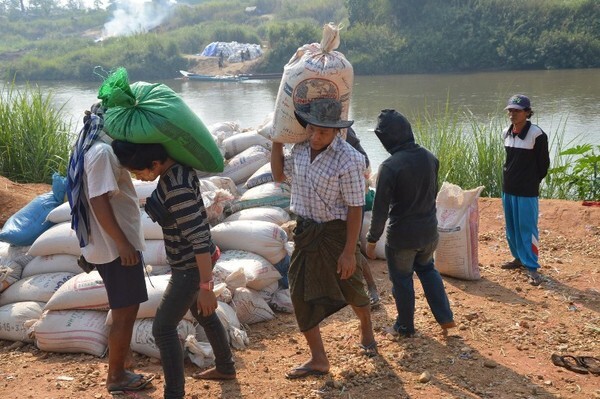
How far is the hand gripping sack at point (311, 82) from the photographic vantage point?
297 centimetres

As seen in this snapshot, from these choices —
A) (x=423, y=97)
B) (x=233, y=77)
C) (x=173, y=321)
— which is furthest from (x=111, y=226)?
(x=233, y=77)

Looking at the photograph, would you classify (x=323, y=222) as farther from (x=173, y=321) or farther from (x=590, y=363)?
(x=590, y=363)

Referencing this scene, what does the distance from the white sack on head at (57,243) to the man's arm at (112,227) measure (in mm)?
1201

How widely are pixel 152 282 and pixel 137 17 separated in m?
51.0

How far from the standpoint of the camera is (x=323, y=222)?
289cm

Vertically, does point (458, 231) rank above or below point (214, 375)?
above

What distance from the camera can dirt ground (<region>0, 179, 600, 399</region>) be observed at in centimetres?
301

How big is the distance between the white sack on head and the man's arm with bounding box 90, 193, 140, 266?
120cm

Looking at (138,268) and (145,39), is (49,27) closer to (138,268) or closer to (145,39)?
(145,39)

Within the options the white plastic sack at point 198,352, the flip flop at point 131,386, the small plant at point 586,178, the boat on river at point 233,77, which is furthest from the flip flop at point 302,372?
the boat on river at point 233,77

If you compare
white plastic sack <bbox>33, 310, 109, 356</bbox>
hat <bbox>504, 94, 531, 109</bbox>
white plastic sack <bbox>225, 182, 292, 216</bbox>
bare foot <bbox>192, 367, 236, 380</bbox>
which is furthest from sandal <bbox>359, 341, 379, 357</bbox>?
hat <bbox>504, 94, 531, 109</bbox>

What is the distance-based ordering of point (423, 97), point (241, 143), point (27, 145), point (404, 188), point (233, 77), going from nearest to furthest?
1. point (404, 188)
2. point (241, 143)
3. point (27, 145)
4. point (423, 97)
5. point (233, 77)

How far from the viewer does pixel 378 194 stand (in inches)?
125

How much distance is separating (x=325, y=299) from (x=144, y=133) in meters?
1.04
